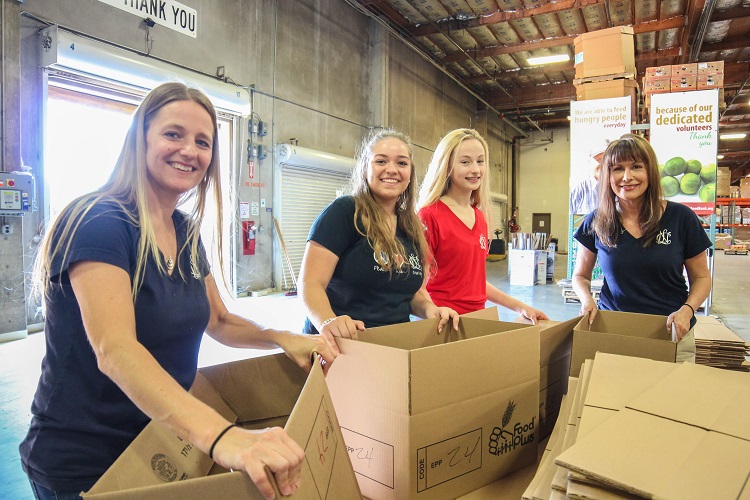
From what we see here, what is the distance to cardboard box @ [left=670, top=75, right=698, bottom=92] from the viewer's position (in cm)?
537

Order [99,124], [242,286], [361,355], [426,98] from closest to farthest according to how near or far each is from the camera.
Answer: [361,355] → [99,124] → [242,286] → [426,98]

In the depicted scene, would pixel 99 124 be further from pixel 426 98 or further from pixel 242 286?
pixel 426 98

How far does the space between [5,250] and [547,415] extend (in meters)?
4.79

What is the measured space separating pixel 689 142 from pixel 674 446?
231 inches

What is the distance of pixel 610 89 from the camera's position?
18.0 ft

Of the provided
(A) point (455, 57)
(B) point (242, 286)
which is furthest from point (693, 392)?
(A) point (455, 57)

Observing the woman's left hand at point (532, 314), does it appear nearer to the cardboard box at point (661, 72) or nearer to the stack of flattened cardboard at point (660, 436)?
the stack of flattened cardboard at point (660, 436)

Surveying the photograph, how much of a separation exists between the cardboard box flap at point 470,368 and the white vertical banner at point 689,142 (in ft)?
17.9

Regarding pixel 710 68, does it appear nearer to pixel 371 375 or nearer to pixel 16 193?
pixel 371 375

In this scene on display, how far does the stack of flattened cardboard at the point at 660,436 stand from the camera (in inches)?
21.8

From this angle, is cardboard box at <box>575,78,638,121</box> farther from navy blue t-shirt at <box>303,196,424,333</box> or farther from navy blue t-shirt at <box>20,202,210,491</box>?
navy blue t-shirt at <box>20,202,210,491</box>

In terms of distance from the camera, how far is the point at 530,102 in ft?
43.7

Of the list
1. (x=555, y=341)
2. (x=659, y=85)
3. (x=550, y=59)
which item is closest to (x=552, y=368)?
(x=555, y=341)

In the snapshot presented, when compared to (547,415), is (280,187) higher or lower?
higher
